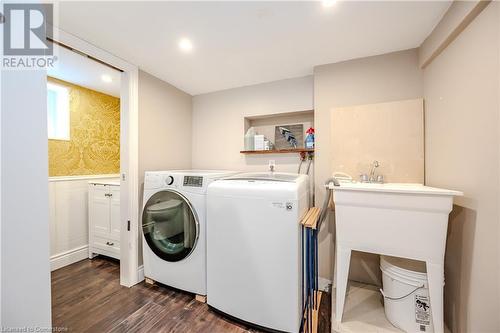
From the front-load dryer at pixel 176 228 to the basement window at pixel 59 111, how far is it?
1372 millimetres

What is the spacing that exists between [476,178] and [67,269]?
3.50 m

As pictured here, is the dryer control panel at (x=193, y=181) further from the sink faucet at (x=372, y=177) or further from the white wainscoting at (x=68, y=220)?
the white wainscoting at (x=68, y=220)

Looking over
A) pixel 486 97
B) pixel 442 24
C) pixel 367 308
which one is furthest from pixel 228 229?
pixel 442 24

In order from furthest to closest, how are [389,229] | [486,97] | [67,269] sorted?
[67,269] → [389,229] → [486,97]

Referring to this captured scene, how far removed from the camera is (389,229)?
A: 1.25 metres

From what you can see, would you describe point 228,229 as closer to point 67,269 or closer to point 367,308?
point 367,308

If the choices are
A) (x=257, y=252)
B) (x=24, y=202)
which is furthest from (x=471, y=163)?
(x=24, y=202)

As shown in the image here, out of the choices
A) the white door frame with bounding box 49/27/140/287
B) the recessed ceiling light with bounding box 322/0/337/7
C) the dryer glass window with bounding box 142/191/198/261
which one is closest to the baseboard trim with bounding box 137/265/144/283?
the white door frame with bounding box 49/27/140/287

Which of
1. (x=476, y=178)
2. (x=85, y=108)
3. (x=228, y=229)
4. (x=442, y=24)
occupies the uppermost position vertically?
(x=442, y=24)

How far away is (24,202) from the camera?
2.04 feet

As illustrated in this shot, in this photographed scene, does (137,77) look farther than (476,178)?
Yes

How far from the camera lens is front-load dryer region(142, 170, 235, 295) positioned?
1646 millimetres

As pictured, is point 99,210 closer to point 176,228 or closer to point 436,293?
point 176,228

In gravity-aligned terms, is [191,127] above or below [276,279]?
above
